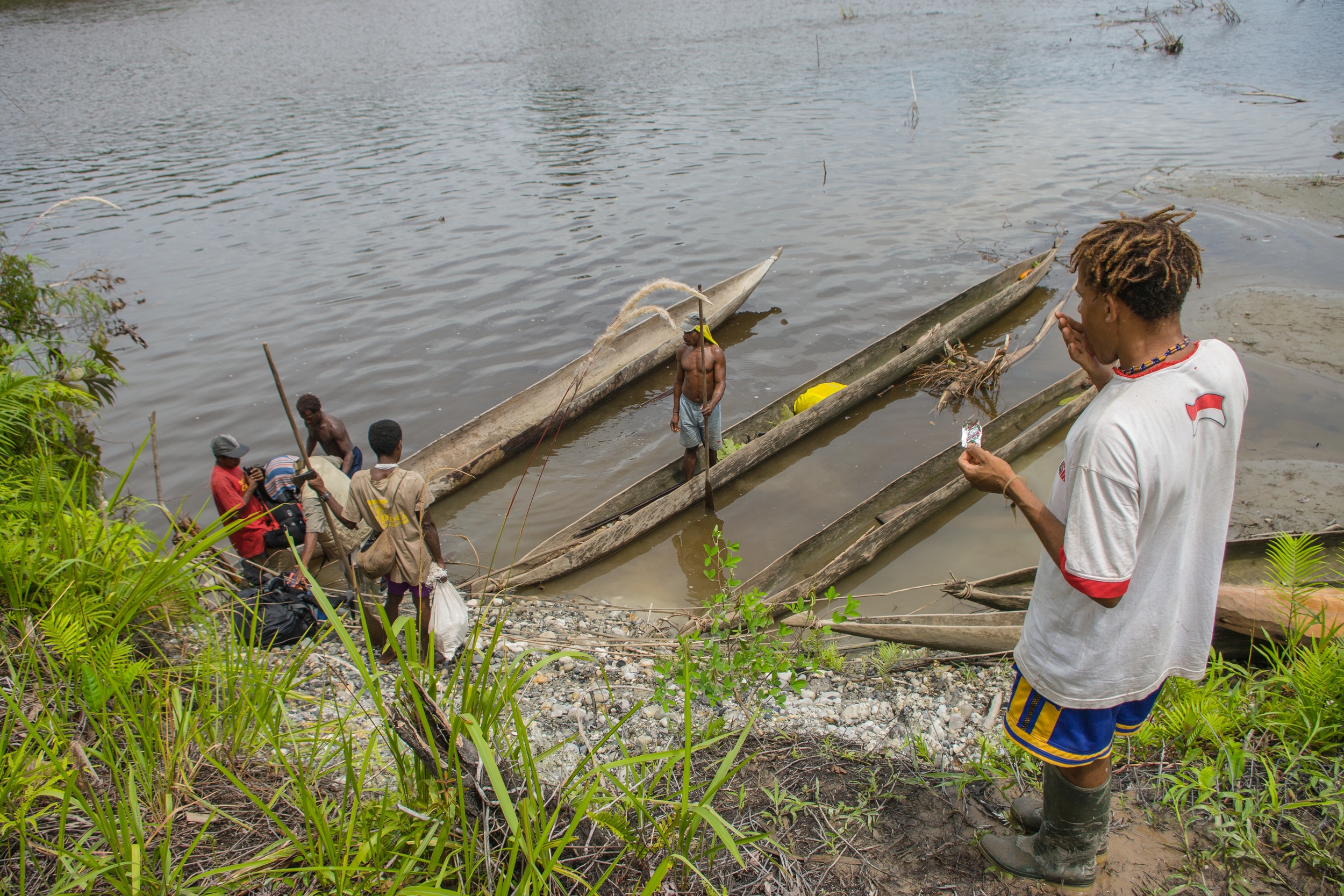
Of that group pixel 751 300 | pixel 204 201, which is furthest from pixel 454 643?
pixel 204 201

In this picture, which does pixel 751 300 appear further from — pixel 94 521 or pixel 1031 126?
pixel 1031 126

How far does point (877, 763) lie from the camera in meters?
2.91

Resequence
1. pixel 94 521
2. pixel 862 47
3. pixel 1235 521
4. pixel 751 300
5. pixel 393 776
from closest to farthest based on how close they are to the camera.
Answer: pixel 393 776 → pixel 94 521 → pixel 1235 521 → pixel 751 300 → pixel 862 47

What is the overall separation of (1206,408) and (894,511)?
14.4 ft

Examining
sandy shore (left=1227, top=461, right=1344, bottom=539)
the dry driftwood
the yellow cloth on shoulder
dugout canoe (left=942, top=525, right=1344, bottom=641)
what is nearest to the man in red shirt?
dugout canoe (left=942, top=525, right=1344, bottom=641)

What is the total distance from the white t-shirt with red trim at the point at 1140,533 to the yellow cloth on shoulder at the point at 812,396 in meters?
5.83

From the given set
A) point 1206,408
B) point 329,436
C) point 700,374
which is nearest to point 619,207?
point 700,374

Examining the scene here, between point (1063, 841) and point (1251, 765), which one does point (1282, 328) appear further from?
point (1063, 841)

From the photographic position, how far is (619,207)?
609 inches

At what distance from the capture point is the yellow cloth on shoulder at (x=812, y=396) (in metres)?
7.91

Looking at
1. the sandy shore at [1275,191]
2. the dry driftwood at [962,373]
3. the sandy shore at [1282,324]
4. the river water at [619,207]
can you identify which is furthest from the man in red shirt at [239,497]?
the sandy shore at [1275,191]

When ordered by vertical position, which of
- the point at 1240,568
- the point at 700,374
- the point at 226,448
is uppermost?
the point at 226,448

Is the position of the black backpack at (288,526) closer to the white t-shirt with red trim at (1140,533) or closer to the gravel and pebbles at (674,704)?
the gravel and pebbles at (674,704)

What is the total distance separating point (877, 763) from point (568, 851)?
1.31 meters
